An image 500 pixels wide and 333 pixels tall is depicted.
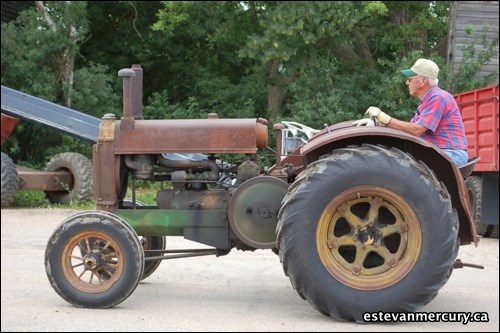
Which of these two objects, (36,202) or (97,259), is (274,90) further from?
(97,259)

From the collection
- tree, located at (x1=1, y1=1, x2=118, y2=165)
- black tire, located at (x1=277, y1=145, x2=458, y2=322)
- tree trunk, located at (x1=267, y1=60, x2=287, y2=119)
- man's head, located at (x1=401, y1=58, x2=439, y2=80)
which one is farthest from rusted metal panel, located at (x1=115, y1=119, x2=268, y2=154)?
tree, located at (x1=1, y1=1, x2=118, y2=165)

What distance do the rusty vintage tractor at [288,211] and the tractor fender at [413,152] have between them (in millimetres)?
10

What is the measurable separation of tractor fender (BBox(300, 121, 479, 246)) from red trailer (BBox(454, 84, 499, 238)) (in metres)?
6.61

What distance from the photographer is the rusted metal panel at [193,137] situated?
22.2ft

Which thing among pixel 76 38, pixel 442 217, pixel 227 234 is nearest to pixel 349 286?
pixel 442 217

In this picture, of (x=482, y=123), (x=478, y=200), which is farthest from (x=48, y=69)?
(x=478, y=200)

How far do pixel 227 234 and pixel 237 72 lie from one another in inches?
650

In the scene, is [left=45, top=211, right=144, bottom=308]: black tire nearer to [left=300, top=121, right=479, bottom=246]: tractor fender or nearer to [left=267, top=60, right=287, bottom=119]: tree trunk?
[left=300, top=121, right=479, bottom=246]: tractor fender

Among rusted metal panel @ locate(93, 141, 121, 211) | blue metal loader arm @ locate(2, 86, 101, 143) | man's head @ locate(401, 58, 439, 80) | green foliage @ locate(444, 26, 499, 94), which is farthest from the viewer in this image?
blue metal loader arm @ locate(2, 86, 101, 143)

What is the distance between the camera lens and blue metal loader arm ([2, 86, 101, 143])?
15961 millimetres

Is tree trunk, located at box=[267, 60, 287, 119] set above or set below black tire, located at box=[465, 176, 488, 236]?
above

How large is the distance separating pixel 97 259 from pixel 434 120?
8.68ft

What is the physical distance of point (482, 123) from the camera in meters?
13.3

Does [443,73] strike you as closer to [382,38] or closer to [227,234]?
[382,38]
